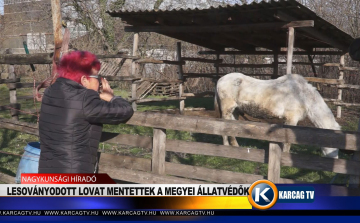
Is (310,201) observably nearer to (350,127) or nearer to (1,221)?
(1,221)

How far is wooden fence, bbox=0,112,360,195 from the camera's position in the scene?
9.16 ft

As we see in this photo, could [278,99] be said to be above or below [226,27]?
below

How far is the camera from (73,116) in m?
2.55

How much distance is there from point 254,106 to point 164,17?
3.02 m

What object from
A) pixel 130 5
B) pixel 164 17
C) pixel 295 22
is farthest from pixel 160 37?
pixel 295 22

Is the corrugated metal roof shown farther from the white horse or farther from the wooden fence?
the wooden fence

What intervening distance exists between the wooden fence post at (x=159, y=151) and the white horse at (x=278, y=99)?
3.21m

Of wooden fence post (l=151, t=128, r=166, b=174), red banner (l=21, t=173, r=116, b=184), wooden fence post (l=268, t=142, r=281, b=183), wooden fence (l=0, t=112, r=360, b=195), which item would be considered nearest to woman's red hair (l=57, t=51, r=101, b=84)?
red banner (l=21, t=173, r=116, b=184)

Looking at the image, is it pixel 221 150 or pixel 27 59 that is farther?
pixel 27 59

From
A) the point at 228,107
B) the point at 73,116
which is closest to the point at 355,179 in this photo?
the point at 73,116

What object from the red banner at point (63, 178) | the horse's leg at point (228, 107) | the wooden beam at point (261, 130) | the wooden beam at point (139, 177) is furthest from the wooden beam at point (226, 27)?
the red banner at point (63, 178)

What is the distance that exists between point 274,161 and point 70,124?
5.12 ft

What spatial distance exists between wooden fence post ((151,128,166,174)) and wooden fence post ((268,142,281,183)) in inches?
37.5

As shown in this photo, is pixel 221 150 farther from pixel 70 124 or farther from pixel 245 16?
pixel 245 16
